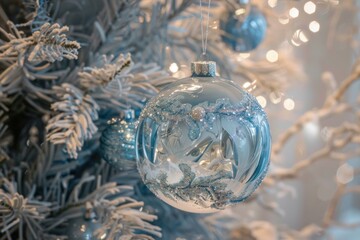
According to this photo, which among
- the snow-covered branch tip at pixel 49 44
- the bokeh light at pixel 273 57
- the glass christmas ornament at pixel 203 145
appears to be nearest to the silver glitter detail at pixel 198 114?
the glass christmas ornament at pixel 203 145

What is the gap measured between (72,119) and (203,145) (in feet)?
0.52

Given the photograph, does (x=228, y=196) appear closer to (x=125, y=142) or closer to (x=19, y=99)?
(x=125, y=142)

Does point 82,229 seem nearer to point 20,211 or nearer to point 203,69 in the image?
point 20,211

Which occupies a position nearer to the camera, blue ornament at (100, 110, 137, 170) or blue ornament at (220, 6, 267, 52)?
blue ornament at (100, 110, 137, 170)

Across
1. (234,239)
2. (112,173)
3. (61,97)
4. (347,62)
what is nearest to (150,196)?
(112,173)

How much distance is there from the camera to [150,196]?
627mm

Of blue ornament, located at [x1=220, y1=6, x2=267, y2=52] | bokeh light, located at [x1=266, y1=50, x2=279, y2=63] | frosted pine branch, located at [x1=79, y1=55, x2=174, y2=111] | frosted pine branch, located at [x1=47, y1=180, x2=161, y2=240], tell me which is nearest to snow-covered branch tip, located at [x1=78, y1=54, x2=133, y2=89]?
frosted pine branch, located at [x1=79, y1=55, x2=174, y2=111]

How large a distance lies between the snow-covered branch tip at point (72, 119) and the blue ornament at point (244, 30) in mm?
292

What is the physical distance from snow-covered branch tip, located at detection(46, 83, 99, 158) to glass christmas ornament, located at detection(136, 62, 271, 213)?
74 mm

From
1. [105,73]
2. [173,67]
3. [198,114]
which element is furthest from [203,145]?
[173,67]

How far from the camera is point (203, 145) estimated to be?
41cm

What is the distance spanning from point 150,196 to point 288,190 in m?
0.34

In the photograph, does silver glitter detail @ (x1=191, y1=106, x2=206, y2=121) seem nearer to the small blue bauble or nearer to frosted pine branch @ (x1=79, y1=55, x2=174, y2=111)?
frosted pine branch @ (x1=79, y1=55, x2=174, y2=111)

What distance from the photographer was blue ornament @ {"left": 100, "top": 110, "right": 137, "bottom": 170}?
545 mm
